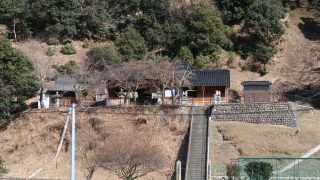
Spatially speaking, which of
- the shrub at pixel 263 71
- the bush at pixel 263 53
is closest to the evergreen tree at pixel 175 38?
the bush at pixel 263 53

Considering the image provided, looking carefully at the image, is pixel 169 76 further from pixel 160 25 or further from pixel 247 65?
pixel 160 25

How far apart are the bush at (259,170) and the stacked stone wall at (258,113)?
30.1 feet

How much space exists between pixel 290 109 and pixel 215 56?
14308mm

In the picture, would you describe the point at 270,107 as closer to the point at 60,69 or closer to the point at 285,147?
the point at 285,147

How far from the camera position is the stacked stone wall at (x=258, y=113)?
1427 inches

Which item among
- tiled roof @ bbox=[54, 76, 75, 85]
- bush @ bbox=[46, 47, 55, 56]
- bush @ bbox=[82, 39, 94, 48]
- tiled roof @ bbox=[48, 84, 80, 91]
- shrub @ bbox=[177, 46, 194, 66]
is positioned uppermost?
bush @ bbox=[82, 39, 94, 48]

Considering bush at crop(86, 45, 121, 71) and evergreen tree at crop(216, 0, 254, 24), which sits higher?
evergreen tree at crop(216, 0, 254, 24)

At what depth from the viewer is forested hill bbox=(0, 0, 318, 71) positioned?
49344 mm

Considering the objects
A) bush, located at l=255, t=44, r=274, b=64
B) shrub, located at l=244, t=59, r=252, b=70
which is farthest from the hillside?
Result: bush, located at l=255, t=44, r=274, b=64

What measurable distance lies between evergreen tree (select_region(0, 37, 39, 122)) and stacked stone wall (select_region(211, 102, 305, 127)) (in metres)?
13.7


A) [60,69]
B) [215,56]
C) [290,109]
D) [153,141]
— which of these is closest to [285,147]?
[290,109]

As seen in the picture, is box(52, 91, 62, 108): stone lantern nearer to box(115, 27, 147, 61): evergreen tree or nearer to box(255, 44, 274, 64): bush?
→ box(115, 27, 147, 61): evergreen tree

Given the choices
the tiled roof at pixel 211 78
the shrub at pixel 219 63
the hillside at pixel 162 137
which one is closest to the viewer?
the hillside at pixel 162 137

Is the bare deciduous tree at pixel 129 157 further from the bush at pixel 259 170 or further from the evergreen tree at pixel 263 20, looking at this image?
the evergreen tree at pixel 263 20
